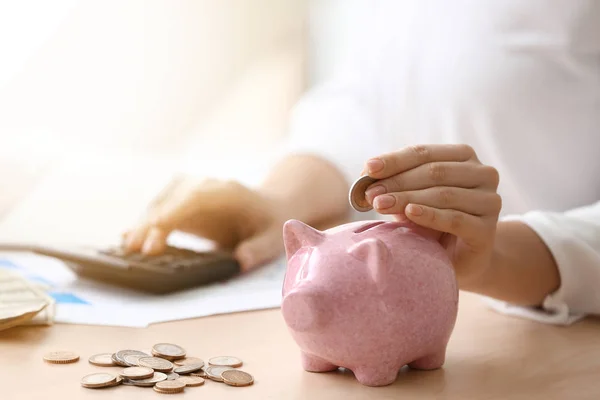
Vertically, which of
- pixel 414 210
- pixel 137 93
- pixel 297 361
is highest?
pixel 137 93

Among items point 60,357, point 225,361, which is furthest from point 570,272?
point 60,357

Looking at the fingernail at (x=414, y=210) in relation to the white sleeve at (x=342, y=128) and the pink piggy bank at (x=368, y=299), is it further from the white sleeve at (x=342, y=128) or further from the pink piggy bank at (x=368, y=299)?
the white sleeve at (x=342, y=128)

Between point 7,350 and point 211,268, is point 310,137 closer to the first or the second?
point 211,268

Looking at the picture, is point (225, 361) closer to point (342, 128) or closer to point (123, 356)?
point (123, 356)

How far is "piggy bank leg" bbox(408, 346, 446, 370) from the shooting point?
548 mm

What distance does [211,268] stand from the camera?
84 cm

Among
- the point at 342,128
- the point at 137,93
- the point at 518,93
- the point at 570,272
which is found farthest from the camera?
the point at 137,93

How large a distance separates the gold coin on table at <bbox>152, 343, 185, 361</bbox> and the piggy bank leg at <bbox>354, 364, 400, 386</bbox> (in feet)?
0.44

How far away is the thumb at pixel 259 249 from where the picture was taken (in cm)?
89

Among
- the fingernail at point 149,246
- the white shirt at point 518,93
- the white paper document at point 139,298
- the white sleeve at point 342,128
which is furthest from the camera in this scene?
the white sleeve at point 342,128

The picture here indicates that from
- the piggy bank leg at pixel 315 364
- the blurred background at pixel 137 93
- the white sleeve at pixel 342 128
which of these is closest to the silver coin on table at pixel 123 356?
the piggy bank leg at pixel 315 364

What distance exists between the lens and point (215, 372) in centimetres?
54

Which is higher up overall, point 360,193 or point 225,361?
point 360,193

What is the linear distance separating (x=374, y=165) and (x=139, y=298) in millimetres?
328
